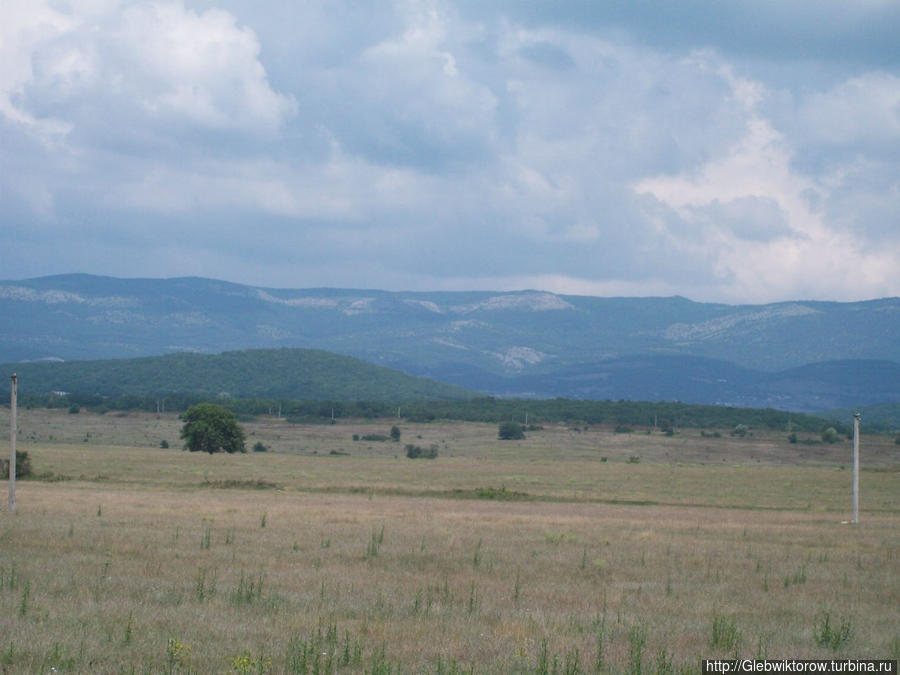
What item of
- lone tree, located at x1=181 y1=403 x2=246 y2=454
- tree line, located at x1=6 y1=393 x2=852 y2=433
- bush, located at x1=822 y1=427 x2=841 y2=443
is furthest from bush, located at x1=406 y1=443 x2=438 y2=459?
bush, located at x1=822 y1=427 x2=841 y2=443

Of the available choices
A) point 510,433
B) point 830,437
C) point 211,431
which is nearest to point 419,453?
point 211,431

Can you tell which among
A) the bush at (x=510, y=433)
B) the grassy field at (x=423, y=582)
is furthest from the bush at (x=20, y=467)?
the bush at (x=510, y=433)

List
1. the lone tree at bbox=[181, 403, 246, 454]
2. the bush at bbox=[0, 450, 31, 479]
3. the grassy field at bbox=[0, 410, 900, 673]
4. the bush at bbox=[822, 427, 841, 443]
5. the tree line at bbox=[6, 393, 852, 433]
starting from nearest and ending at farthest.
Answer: the grassy field at bbox=[0, 410, 900, 673] → the bush at bbox=[0, 450, 31, 479] → the lone tree at bbox=[181, 403, 246, 454] → the bush at bbox=[822, 427, 841, 443] → the tree line at bbox=[6, 393, 852, 433]

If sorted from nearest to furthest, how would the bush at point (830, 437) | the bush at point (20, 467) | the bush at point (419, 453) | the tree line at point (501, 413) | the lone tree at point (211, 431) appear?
the bush at point (20, 467) < the lone tree at point (211, 431) < the bush at point (419, 453) < the bush at point (830, 437) < the tree line at point (501, 413)

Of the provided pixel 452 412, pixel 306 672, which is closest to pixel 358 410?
pixel 452 412

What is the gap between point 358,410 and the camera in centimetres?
15425

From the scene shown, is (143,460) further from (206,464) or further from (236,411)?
(236,411)

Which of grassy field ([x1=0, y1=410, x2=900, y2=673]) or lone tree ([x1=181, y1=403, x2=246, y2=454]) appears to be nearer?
grassy field ([x1=0, y1=410, x2=900, y2=673])

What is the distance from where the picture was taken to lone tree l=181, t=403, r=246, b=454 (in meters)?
81.2

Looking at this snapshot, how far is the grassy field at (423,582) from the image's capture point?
13.1m

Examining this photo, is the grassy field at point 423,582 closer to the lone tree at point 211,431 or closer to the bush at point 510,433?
the lone tree at point 211,431

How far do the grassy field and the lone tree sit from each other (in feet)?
121

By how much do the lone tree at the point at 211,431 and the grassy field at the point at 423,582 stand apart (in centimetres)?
3684

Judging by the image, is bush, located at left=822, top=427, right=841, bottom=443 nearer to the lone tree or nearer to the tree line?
the tree line
